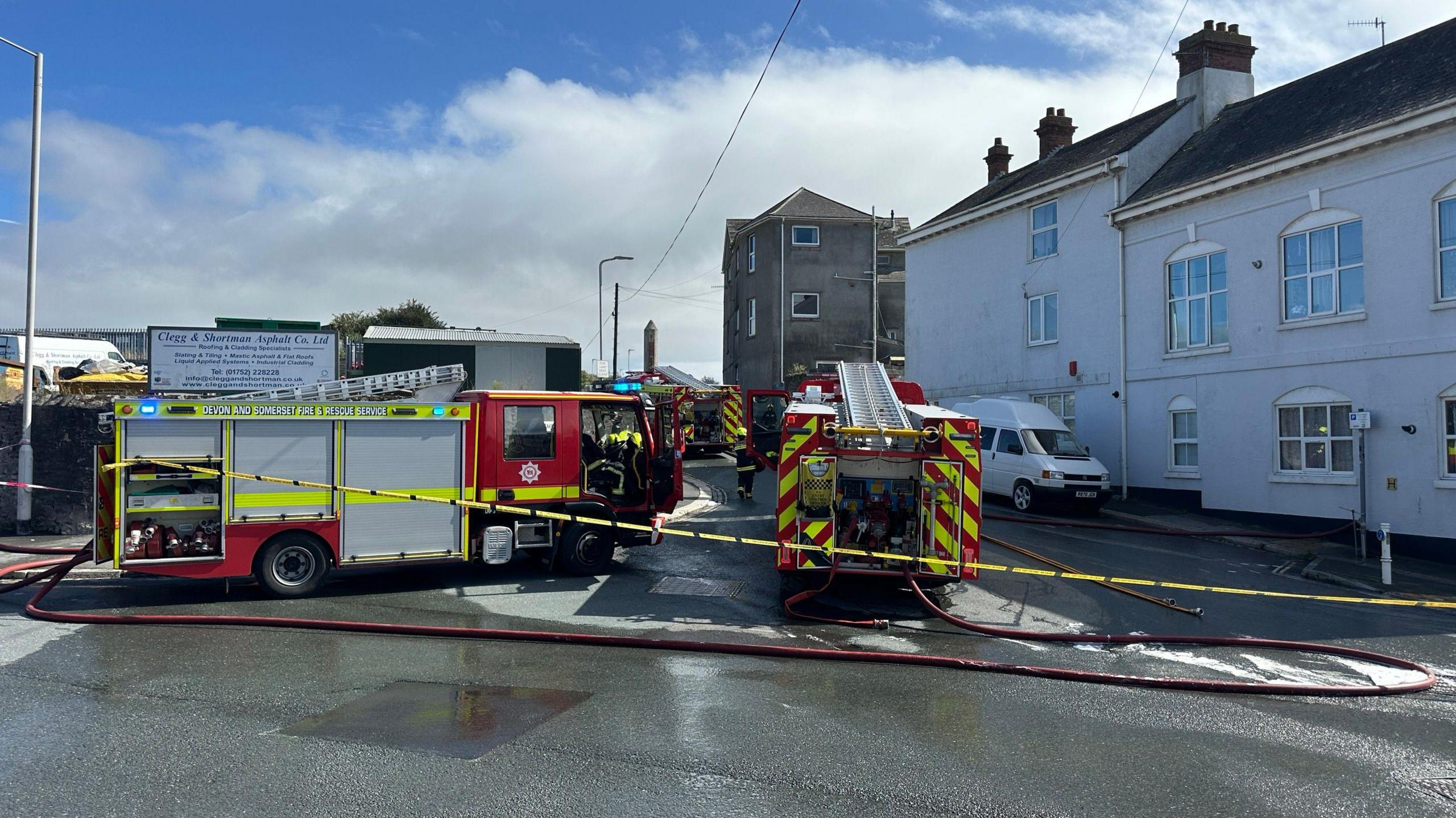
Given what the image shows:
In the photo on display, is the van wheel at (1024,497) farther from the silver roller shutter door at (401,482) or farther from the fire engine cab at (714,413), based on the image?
the silver roller shutter door at (401,482)

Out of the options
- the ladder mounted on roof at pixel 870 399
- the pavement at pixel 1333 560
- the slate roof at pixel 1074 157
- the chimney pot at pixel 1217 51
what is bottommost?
the pavement at pixel 1333 560

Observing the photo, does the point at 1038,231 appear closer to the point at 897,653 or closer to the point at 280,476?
the point at 897,653

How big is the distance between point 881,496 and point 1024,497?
29.8 feet

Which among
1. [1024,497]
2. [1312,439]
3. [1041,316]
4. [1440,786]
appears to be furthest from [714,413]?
[1440,786]

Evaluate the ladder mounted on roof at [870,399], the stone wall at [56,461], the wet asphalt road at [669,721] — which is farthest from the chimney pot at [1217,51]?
the stone wall at [56,461]

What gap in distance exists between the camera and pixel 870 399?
11891mm

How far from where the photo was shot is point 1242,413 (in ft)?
59.1

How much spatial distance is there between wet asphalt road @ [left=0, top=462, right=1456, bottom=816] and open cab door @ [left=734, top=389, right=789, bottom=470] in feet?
21.1

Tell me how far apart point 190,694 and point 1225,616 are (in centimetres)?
946

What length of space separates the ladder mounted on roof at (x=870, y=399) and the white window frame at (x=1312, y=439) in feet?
26.3

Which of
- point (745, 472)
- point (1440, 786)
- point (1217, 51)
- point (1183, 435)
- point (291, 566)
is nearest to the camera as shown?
point (1440, 786)

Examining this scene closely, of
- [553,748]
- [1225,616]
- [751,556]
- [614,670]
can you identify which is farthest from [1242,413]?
[553,748]

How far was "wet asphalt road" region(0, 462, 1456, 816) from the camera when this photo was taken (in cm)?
476

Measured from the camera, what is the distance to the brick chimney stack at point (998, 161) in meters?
30.4
